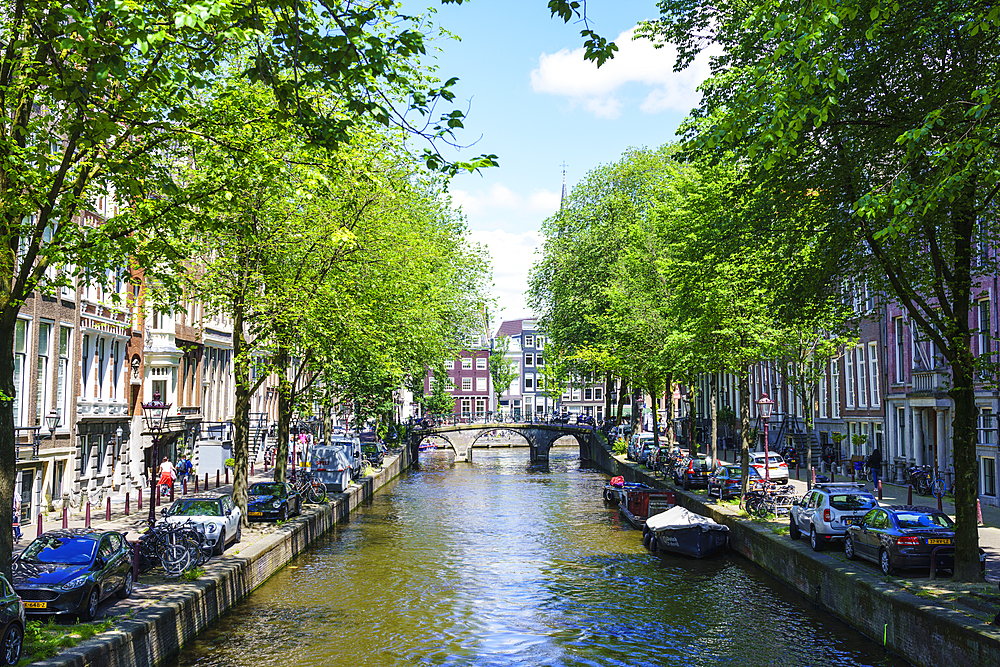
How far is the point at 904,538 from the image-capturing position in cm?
1975

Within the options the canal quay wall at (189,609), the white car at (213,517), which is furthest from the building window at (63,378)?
the white car at (213,517)

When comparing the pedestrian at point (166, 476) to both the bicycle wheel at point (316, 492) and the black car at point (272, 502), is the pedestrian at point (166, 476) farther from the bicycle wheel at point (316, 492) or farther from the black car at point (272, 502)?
the black car at point (272, 502)

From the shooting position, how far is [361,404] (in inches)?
2363

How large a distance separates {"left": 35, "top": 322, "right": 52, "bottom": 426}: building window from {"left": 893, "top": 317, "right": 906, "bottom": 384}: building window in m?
36.2

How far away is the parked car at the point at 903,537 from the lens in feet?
64.5

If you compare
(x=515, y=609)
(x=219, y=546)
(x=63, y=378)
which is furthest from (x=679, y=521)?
(x=63, y=378)

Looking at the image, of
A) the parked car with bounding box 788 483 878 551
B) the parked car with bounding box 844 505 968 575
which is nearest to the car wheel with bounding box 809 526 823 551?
the parked car with bounding box 788 483 878 551

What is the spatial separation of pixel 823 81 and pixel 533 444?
8076 cm

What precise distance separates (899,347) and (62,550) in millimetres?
38023

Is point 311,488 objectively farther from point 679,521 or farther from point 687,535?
point 687,535

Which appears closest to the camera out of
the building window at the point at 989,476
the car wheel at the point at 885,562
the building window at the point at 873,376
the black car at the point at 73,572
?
the black car at the point at 73,572

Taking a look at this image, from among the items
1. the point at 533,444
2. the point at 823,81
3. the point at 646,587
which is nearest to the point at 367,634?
the point at 646,587

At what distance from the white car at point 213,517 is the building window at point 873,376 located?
34320 mm

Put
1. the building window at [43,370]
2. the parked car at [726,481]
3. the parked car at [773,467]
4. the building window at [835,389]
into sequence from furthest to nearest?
the building window at [835,389]
the parked car at [773,467]
the parked car at [726,481]
the building window at [43,370]
